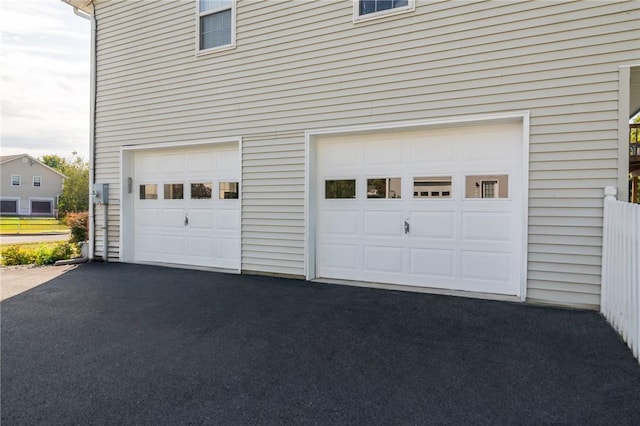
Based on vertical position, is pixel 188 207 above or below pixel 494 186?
below

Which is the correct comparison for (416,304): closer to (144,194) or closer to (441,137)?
(441,137)

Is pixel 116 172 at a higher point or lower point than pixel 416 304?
higher

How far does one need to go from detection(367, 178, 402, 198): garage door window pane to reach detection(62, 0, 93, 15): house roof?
24.3ft

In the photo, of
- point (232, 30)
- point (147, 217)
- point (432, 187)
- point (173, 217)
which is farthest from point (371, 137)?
point (147, 217)

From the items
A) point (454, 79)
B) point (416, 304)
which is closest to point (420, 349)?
point (416, 304)

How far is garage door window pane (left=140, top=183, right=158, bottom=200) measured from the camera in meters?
7.64

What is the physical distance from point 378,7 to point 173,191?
5038 mm

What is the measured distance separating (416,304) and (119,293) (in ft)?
13.5

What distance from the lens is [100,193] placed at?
7.78m

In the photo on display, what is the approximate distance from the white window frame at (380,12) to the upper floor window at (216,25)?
2.28 meters

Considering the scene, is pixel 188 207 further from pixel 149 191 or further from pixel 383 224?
pixel 383 224

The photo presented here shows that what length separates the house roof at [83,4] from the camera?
788 cm

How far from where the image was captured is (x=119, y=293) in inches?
205

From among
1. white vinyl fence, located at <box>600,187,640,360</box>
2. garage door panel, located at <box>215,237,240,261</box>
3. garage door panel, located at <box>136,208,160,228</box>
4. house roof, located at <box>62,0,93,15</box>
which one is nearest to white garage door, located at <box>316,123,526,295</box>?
white vinyl fence, located at <box>600,187,640,360</box>
